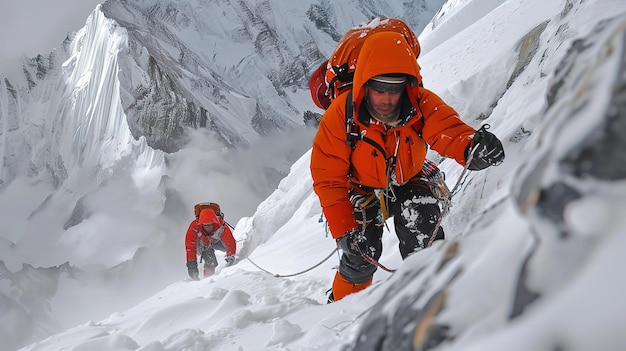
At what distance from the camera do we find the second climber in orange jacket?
832 cm

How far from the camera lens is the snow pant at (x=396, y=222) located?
277 centimetres

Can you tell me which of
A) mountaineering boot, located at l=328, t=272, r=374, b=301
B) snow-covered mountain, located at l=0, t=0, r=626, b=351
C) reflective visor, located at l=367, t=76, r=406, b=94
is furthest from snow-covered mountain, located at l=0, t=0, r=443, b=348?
reflective visor, located at l=367, t=76, r=406, b=94

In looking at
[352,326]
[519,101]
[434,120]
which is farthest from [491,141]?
[519,101]

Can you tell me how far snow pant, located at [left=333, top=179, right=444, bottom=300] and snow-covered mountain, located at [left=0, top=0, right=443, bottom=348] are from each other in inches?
2012

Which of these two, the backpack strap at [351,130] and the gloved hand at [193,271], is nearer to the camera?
the backpack strap at [351,130]

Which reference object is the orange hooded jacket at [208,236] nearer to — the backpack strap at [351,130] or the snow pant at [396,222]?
the snow pant at [396,222]

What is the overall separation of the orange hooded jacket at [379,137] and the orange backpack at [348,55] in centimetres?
39

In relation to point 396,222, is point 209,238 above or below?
above

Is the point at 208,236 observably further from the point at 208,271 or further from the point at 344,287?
the point at 344,287

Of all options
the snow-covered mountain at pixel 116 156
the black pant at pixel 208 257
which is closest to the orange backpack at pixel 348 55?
the black pant at pixel 208 257

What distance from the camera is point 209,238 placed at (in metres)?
8.49

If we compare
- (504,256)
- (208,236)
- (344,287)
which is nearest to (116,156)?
(208,236)

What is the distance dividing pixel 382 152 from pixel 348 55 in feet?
2.51

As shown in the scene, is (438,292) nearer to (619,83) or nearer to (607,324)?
(607,324)
